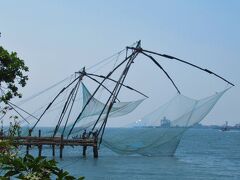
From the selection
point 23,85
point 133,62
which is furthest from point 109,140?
point 23,85

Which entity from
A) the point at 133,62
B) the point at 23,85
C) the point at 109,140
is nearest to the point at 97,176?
the point at 109,140

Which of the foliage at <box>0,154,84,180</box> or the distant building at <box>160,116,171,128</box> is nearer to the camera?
the foliage at <box>0,154,84,180</box>

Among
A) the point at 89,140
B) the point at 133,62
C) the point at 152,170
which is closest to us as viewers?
the point at 133,62

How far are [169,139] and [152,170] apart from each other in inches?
106

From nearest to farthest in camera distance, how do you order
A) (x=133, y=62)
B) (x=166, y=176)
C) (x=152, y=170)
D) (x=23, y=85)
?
(x=23, y=85)
(x=133, y=62)
(x=166, y=176)
(x=152, y=170)

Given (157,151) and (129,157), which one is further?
(129,157)

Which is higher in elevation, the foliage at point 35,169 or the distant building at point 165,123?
the distant building at point 165,123

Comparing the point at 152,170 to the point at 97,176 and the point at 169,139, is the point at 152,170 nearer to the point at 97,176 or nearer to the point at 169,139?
the point at 169,139

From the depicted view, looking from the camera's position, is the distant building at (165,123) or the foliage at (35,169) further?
the distant building at (165,123)

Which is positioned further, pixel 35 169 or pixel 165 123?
pixel 165 123

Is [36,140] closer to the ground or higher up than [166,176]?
higher up

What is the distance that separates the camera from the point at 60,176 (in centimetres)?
412

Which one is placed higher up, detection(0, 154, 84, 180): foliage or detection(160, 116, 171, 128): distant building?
detection(160, 116, 171, 128): distant building

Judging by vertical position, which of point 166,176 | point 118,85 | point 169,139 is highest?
point 118,85
